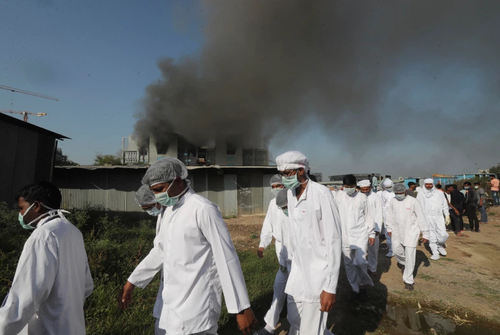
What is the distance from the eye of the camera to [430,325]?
3396mm

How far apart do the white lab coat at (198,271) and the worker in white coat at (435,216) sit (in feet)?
21.1

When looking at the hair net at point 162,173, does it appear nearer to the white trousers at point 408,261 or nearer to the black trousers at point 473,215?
the white trousers at point 408,261

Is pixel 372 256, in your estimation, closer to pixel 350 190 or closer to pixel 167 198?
pixel 350 190

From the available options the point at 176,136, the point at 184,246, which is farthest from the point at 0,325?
the point at 176,136

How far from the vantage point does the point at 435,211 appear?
7.11m

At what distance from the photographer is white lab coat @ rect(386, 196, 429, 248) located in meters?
4.64

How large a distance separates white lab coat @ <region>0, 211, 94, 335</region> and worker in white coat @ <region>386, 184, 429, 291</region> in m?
4.74

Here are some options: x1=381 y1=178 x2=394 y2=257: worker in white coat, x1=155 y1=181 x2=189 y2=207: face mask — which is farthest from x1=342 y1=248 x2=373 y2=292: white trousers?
x1=381 y1=178 x2=394 y2=257: worker in white coat

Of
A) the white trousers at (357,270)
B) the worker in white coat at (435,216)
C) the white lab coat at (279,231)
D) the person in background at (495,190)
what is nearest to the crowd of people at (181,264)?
the white lab coat at (279,231)

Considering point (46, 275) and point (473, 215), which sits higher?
point (46, 275)

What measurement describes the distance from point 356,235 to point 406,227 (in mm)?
1094

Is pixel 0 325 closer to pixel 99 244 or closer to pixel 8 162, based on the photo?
pixel 99 244

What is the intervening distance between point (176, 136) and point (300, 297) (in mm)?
26507

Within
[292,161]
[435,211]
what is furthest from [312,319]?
[435,211]
